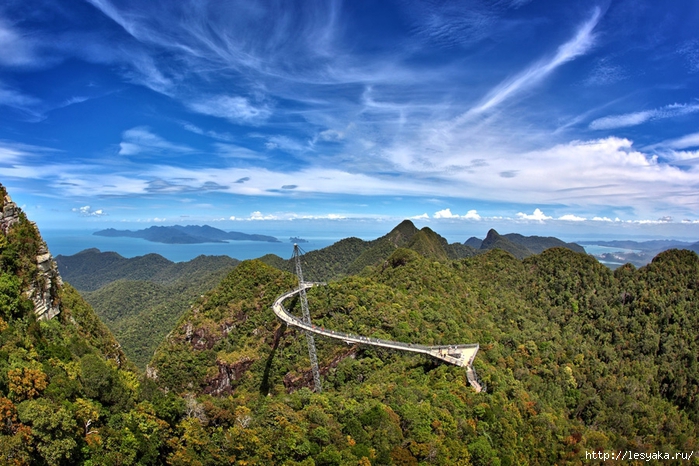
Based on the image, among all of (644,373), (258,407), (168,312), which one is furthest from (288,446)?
(168,312)

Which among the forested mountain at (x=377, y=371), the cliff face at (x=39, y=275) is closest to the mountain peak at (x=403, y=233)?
the forested mountain at (x=377, y=371)

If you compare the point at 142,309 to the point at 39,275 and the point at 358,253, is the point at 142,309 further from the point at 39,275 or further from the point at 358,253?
the point at 39,275

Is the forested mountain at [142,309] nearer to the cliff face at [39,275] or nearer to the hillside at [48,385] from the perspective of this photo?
the cliff face at [39,275]

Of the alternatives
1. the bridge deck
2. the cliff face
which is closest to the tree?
the cliff face

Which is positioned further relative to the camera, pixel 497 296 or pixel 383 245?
pixel 383 245

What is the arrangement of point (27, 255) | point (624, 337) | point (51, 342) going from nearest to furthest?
1. point (51, 342)
2. point (27, 255)
3. point (624, 337)

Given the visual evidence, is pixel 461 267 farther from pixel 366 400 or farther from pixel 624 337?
pixel 366 400

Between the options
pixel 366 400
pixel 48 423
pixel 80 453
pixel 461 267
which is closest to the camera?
pixel 48 423
